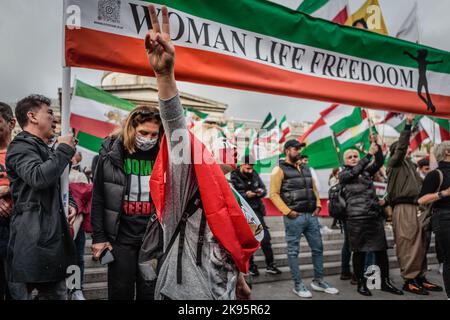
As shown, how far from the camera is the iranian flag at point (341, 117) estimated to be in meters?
6.91

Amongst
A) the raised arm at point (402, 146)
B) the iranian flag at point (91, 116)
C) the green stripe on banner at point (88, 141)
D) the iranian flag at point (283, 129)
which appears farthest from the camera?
the iranian flag at point (283, 129)

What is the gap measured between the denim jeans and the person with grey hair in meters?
1.49

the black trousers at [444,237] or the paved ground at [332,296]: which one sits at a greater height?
the black trousers at [444,237]

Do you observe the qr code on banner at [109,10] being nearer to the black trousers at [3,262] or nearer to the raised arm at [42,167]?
the raised arm at [42,167]

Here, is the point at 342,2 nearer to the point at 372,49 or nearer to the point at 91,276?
the point at 372,49

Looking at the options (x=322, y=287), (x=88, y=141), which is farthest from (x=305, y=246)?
(x=88, y=141)

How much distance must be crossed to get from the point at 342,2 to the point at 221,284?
125 inches

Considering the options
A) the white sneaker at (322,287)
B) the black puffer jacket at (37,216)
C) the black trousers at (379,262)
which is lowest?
the white sneaker at (322,287)

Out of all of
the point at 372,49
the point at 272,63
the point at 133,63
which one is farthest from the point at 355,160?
the point at 133,63

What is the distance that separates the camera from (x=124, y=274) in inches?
93.1

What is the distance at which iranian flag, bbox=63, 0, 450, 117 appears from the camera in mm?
2021

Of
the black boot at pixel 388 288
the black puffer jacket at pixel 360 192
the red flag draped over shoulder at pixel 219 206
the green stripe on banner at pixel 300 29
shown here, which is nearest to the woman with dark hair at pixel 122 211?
the red flag draped over shoulder at pixel 219 206

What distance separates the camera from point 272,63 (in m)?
2.58

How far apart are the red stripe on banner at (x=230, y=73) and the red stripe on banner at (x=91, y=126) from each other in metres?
3.95
